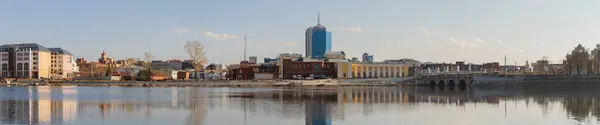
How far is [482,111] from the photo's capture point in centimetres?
4075

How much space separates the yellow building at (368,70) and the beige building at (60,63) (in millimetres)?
77474

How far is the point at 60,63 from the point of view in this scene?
163375 millimetres

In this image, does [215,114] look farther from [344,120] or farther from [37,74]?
[37,74]

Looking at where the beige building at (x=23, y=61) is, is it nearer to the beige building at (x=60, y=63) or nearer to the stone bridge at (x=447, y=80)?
the beige building at (x=60, y=63)

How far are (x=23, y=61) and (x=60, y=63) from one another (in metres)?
13.3

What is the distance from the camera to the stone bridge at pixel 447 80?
402 feet

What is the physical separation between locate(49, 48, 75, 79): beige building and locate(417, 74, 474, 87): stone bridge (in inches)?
3822

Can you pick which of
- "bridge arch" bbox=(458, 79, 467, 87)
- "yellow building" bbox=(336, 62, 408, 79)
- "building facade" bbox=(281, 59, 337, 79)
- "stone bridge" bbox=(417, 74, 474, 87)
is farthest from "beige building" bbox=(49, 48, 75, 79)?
"bridge arch" bbox=(458, 79, 467, 87)

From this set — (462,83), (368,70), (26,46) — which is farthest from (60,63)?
(462,83)

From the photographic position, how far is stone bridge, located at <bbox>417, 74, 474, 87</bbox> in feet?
402

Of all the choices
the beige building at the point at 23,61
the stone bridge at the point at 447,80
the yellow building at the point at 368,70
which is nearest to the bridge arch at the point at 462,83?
the stone bridge at the point at 447,80

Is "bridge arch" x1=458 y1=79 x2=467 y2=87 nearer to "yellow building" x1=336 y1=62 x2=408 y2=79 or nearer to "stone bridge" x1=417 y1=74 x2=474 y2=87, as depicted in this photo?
"stone bridge" x1=417 y1=74 x2=474 y2=87

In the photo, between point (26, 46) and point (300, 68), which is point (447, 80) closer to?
point (300, 68)

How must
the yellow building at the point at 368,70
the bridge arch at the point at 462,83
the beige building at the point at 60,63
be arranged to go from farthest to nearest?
the beige building at the point at 60,63 → the yellow building at the point at 368,70 → the bridge arch at the point at 462,83
